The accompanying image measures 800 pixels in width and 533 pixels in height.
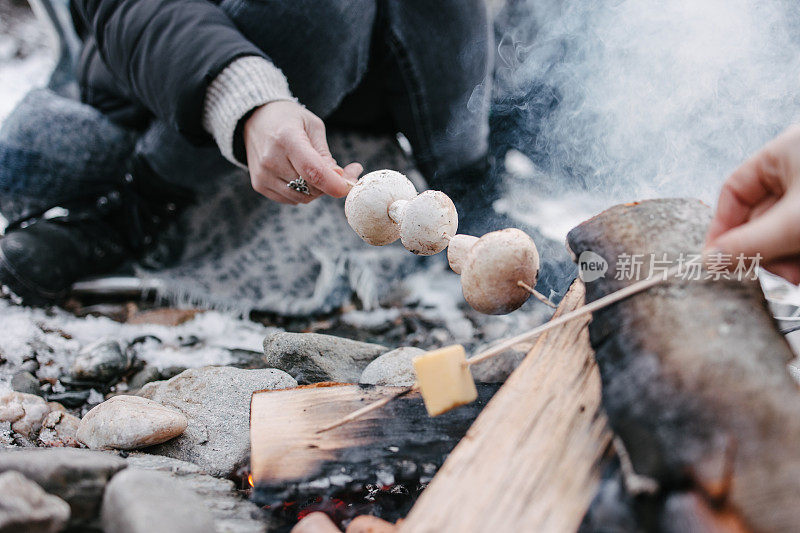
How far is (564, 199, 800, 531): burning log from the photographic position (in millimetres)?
900

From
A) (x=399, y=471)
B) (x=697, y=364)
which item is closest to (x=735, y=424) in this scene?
(x=697, y=364)

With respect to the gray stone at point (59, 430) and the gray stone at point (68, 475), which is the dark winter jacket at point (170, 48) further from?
the gray stone at point (68, 475)

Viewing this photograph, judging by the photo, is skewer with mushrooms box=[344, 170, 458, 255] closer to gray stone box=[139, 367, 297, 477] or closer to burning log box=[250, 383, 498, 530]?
burning log box=[250, 383, 498, 530]

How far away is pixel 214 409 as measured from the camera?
1854mm

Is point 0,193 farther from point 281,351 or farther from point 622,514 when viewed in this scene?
point 622,514

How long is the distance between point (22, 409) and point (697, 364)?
2.32 m

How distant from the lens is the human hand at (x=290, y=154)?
75.5 inches

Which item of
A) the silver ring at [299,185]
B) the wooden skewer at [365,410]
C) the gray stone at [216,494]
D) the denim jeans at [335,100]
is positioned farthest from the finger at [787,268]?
the denim jeans at [335,100]

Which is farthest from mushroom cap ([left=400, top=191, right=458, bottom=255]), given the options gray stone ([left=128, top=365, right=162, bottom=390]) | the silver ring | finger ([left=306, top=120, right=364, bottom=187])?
gray stone ([left=128, top=365, right=162, bottom=390])

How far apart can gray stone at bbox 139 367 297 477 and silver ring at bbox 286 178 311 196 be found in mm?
772

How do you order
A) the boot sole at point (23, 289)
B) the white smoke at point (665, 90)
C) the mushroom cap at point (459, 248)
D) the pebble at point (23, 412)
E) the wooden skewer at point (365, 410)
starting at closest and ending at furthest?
the wooden skewer at point (365, 410)
the mushroom cap at point (459, 248)
the pebble at point (23, 412)
the white smoke at point (665, 90)
the boot sole at point (23, 289)

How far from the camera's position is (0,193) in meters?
3.10

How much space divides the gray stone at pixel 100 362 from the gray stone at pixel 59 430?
345mm

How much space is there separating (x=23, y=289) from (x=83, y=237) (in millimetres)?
459
